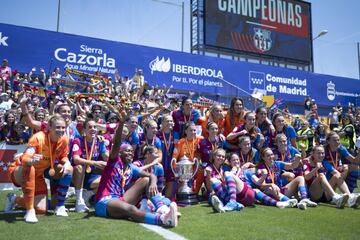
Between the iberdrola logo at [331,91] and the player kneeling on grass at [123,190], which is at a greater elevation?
the iberdrola logo at [331,91]

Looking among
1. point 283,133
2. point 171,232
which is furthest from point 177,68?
point 171,232

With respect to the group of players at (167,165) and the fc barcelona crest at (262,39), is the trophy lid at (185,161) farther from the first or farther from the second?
the fc barcelona crest at (262,39)

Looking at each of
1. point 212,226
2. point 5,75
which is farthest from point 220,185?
point 5,75

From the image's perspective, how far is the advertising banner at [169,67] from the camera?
13.7 metres

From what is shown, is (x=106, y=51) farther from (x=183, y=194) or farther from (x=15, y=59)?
(x=183, y=194)

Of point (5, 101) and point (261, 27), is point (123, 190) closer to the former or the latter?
point (5, 101)

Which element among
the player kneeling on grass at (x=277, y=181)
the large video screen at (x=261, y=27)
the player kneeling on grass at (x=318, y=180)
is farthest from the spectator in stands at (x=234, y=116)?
the large video screen at (x=261, y=27)

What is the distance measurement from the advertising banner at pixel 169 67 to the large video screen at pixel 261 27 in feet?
7.98

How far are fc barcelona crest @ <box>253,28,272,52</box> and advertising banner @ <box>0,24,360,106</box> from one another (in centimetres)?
243

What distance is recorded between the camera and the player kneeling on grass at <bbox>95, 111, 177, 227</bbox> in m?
3.96

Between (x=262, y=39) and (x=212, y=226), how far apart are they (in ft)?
70.9

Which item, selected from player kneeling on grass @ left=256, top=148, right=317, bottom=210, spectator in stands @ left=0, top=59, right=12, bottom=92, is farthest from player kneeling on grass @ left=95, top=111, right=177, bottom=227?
spectator in stands @ left=0, top=59, right=12, bottom=92

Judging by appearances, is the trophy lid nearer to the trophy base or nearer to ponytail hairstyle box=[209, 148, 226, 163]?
ponytail hairstyle box=[209, 148, 226, 163]

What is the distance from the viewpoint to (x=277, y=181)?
5.84 meters
